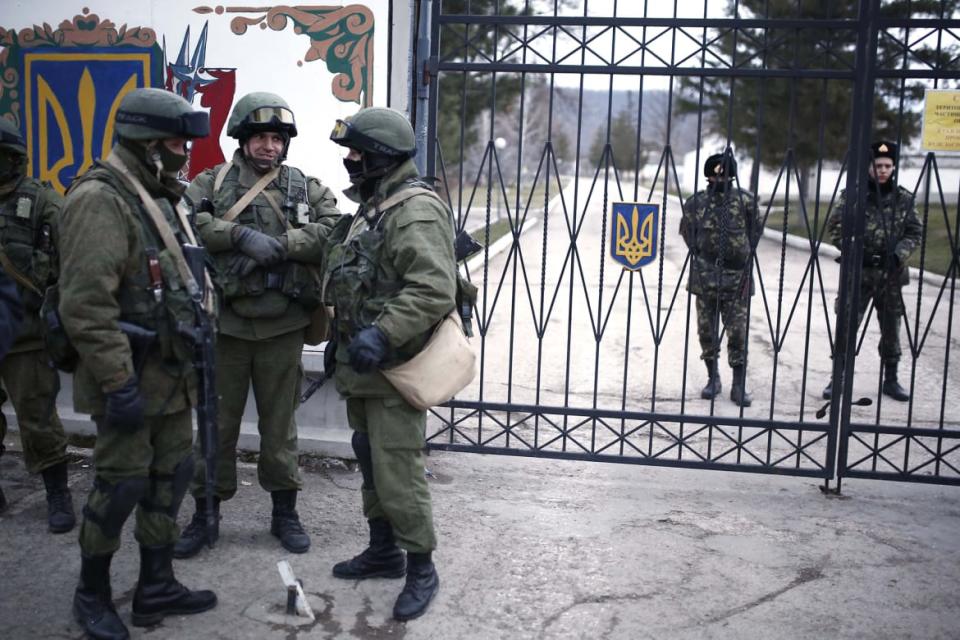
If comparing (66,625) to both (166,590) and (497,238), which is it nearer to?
(166,590)

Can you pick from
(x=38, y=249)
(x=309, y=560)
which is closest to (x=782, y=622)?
(x=309, y=560)

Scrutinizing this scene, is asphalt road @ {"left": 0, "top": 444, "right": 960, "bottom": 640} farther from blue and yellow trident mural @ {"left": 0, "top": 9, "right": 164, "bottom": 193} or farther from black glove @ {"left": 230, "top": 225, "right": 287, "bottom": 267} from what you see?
blue and yellow trident mural @ {"left": 0, "top": 9, "right": 164, "bottom": 193}

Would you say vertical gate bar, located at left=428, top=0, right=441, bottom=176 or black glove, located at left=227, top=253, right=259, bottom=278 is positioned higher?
vertical gate bar, located at left=428, top=0, right=441, bottom=176

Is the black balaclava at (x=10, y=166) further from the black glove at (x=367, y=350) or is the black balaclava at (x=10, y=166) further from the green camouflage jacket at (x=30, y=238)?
the black glove at (x=367, y=350)

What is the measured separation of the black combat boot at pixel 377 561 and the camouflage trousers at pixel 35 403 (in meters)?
1.49

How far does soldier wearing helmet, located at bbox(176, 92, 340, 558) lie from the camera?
3.94 metres

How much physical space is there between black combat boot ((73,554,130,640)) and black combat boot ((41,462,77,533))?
98 cm

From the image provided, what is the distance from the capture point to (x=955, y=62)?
182 inches

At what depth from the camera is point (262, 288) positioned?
156 inches

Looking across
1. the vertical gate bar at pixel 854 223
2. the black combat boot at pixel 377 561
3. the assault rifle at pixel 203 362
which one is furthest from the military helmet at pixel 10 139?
the vertical gate bar at pixel 854 223

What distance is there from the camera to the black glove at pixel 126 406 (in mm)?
3062

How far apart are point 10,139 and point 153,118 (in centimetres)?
126

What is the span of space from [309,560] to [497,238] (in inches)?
607

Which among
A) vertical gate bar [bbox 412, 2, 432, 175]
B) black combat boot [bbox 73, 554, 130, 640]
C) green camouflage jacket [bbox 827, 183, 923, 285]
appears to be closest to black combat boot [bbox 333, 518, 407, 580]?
black combat boot [bbox 73, 554, 130, 640]
